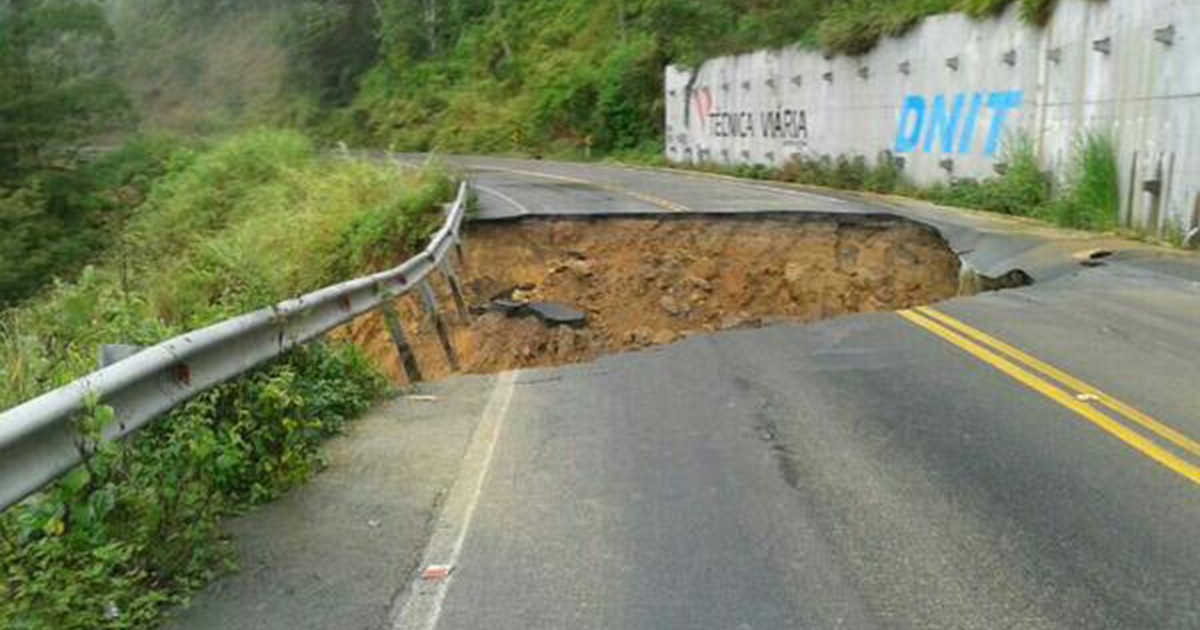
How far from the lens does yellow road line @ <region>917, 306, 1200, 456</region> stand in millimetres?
6298

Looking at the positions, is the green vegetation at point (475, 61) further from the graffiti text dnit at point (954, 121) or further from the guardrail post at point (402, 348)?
the guardrail post at point (402, 348)

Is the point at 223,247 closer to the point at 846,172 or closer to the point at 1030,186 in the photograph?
the point at 1030,186

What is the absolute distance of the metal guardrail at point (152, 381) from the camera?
399 centimetres

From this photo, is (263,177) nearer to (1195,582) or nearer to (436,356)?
(436,356)

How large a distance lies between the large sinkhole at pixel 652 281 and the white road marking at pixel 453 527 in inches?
188

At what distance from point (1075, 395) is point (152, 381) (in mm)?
5373

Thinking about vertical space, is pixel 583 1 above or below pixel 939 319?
above

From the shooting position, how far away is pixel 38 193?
3466 centimetres

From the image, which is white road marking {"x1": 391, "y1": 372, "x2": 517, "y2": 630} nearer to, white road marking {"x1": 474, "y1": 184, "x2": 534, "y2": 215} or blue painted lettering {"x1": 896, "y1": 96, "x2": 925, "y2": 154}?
white road marking {"x1": 474, "y1": 184, "x2": 534, "y2": 215}

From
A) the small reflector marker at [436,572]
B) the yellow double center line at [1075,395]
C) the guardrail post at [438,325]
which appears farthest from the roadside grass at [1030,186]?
the small reflector marker at [436,572]

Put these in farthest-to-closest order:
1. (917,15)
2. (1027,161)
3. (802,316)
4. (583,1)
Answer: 1. (583,1)
2. (917,15)
3. (1027,161)
4. (802,316)

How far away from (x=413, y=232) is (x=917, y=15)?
12195 mm

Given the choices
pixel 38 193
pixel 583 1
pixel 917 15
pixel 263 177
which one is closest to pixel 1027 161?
pixel 917 15

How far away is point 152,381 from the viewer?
5.07 m
